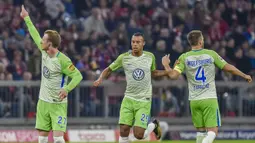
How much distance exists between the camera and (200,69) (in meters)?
17.7

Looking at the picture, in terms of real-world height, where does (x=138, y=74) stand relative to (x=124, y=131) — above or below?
above

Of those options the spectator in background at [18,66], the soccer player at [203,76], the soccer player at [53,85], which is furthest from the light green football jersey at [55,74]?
the spectator in background at [18,66]

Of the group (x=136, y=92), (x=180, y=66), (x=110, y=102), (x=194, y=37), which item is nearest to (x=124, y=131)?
(x=136, y=92)

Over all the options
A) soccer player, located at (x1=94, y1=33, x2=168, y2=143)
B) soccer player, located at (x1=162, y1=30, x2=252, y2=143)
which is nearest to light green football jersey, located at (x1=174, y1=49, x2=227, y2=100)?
soccer player, located at (x1=162, y1=30, x2=252, y2=143)

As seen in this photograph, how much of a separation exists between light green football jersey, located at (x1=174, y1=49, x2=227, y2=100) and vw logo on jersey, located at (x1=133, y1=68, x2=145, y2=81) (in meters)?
1.15

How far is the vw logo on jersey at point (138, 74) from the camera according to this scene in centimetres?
1867

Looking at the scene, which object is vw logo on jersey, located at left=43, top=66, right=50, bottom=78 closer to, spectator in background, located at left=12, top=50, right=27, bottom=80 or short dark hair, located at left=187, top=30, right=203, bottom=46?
short dark hair, located at left=187, top=30, right=203, bottom=46

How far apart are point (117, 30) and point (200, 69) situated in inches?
457

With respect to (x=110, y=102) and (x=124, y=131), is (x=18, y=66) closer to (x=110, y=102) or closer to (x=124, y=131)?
(x=110, y=102)

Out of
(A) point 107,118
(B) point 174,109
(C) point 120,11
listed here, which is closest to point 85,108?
(A) point 107,118

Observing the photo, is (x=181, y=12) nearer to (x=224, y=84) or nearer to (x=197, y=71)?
(x=224, y=84)

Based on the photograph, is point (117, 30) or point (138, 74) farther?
point (117, 30)

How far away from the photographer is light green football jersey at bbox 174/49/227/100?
17703 mm

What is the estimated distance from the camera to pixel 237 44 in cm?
3100
